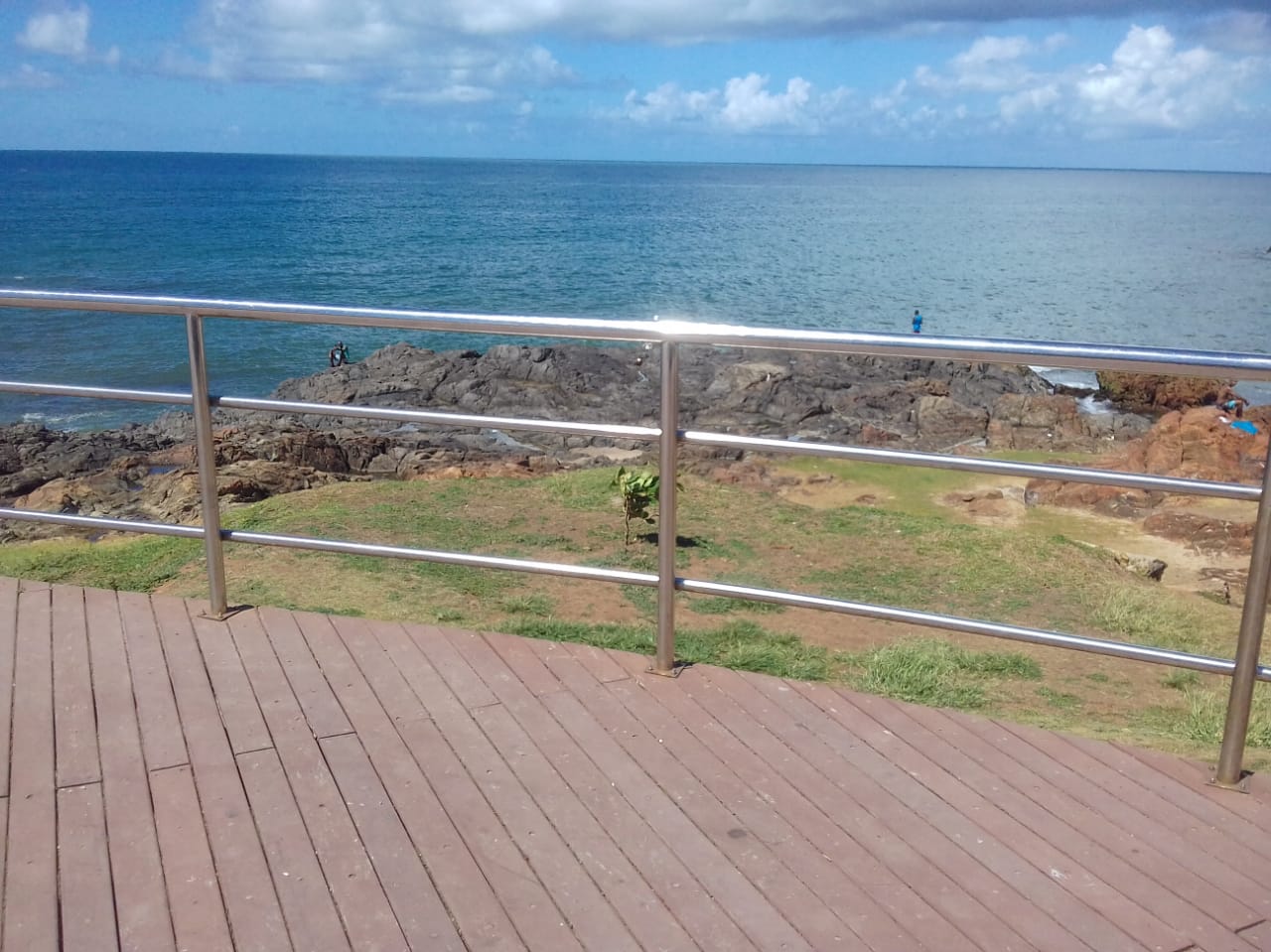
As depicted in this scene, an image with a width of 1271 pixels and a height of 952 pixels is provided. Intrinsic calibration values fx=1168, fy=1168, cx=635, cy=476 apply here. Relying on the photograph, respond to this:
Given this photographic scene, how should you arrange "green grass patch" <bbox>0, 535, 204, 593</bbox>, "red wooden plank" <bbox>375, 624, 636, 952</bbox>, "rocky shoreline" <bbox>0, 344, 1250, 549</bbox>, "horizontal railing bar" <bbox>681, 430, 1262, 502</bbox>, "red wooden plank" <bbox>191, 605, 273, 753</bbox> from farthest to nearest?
"rocky shoreline" <bbox>0, 344, 1250, 549</bbox>
"green grass patch" <bbox>0, 535, 204, 593</bbox>
"red wooden plank" <bbox>191, 605, 273, 753</bbox>
"horizontal railing bar" <bbox>681, 430, 1262, 502</bbox>
"red wooden plank" <bbox>375, 624, 636, 952</bbox>

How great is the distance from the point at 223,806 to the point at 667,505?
5.27 ft

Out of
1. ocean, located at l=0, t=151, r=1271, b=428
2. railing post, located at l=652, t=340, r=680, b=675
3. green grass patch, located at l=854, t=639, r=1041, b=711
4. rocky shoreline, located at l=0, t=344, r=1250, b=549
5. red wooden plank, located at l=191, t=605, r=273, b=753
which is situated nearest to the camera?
red wooden plank, located at l=191, t=605, r=273, b=753

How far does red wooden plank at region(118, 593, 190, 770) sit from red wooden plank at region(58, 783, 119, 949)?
240mm

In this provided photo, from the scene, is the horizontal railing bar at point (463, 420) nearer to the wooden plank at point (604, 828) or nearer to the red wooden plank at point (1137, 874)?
the wooden plank at point (604, 828)

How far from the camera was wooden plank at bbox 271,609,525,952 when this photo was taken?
2648mm

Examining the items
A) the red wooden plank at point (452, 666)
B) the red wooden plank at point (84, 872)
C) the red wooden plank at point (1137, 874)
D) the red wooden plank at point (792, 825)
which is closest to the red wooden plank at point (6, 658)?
the red wooden plank at point (84, 872)

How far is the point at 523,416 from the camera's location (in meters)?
18.1

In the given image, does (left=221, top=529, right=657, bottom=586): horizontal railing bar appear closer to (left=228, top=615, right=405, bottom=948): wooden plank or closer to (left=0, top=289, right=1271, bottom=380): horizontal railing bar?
(left=228, top=615, right=405, bottom=948): wooden plank

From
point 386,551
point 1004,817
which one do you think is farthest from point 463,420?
point 1004,817

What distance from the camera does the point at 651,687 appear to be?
3.89 meters

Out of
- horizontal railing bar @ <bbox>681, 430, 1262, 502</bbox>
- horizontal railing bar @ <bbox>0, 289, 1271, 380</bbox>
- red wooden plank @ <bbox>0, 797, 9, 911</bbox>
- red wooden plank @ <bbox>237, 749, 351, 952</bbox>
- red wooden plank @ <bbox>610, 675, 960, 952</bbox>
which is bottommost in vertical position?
red wooden plank @ <bbox>610, 675, 960, 952</bbox>

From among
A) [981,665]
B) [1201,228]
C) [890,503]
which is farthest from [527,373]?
[1201,228]

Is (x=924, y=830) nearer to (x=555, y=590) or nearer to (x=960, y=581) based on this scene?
(x=555, y=590)

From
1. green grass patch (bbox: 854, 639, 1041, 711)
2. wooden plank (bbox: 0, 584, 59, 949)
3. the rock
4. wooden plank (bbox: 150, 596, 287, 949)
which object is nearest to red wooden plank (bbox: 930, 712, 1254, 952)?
green grass patch (bbox: 854, 639, 1041, 711)
